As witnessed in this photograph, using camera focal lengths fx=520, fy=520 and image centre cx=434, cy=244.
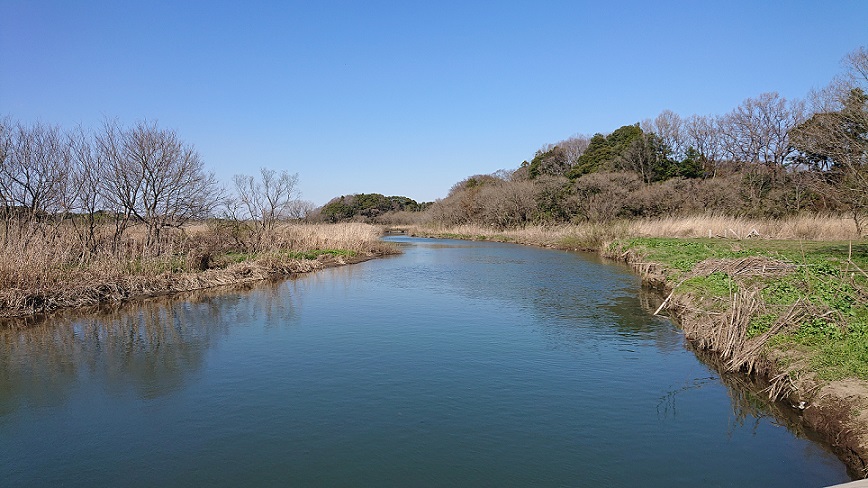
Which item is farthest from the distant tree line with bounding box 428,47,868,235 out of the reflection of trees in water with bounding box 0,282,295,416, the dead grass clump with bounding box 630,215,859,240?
the reflection of trees in water with bounding box 0,282,295,416

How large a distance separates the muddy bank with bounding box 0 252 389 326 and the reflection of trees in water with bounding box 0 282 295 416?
393 mm

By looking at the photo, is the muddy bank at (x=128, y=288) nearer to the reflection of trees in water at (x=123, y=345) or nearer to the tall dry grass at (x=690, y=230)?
the reflection of trees in water at (x=123, y=345)

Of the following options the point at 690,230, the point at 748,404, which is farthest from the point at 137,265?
the point at 690,230

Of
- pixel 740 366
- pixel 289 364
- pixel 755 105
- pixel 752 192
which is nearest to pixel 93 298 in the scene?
pixel 289 364

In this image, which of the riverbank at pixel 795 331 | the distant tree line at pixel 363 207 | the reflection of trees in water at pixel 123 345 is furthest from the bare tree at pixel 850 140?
the distant tree line at pixel 363 207

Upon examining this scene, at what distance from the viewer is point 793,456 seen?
→ 453cm

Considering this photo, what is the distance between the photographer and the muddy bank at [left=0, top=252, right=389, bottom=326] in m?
9.71

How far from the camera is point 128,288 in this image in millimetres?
11797

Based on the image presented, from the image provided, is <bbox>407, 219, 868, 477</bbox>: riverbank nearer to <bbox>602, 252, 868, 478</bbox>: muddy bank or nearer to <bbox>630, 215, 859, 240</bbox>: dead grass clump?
<bbox>602, 252, 868, 478</bbox>: muddy bank

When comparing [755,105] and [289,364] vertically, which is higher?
[755,105]

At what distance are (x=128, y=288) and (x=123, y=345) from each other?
13.6 ft

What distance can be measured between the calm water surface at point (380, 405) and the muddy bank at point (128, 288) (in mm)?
894

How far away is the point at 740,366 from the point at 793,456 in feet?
7.00

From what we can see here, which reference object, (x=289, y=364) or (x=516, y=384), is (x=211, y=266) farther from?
(x=516, y=384)
